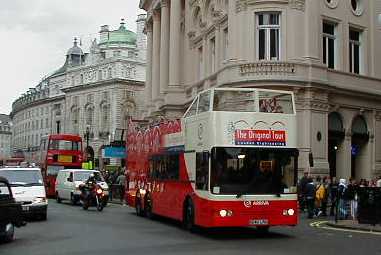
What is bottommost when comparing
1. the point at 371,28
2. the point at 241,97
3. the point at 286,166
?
the point at 286,166

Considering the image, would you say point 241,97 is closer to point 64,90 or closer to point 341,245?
point 341,245

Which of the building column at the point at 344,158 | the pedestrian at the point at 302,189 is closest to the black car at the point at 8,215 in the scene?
the pedestrian at the point at 302,189

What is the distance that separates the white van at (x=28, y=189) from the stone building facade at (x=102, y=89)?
6979 centimetres

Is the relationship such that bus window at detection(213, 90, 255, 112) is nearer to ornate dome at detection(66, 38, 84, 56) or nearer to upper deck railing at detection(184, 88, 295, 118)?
upper deck railing at detection(184, 88, 295, 118)

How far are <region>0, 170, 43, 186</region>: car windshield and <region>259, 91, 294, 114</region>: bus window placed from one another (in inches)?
342

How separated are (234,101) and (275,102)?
1.15 metres

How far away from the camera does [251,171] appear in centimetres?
1684

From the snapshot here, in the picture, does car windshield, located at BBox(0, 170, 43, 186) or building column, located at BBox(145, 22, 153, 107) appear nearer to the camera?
car windshield, located at BBox(0, 170, 43, 186)

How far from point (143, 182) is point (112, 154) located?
20969 millimetres

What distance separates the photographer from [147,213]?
80.0ft

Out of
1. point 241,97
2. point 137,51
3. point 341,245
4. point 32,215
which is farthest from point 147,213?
point 137,51

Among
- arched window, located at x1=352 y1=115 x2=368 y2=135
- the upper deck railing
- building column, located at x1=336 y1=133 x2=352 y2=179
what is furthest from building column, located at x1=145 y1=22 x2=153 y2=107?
the upper deck railing

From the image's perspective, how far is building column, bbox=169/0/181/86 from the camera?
45062 mm

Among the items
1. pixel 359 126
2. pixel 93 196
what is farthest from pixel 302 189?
pixel 359 126
